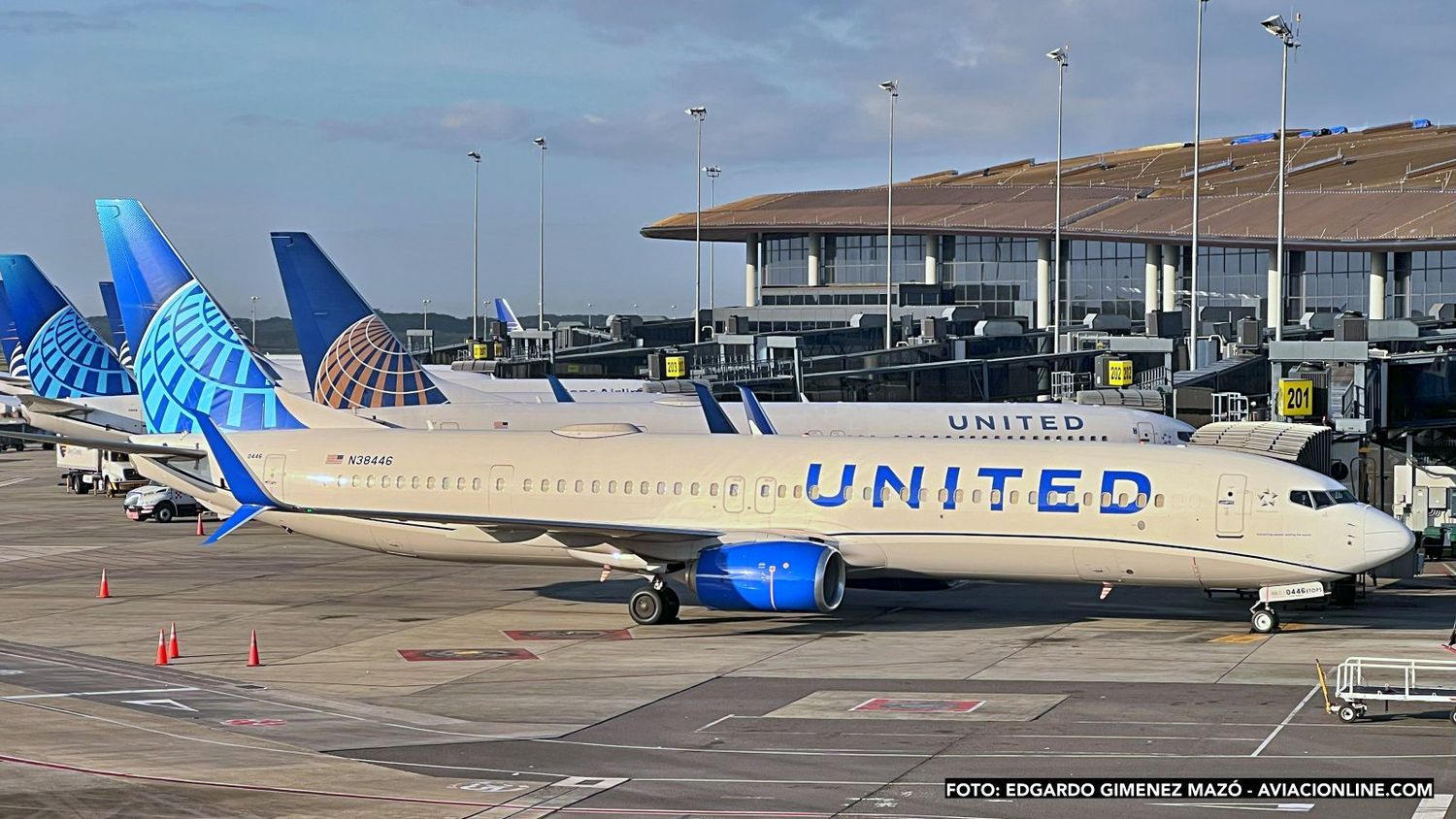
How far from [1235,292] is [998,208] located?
23.2m

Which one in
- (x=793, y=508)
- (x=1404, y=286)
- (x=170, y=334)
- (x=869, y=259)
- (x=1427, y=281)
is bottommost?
(x=793, y=508)

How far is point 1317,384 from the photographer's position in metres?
45.6

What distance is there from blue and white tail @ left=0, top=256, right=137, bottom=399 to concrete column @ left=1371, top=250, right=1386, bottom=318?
7260 cm

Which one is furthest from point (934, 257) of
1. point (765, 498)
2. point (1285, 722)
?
point (1285, 722)

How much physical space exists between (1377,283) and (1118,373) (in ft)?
161

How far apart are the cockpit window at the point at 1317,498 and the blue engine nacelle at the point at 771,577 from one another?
9012mm

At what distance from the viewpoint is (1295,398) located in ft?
147

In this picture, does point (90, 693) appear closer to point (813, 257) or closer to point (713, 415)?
point (713, 415)

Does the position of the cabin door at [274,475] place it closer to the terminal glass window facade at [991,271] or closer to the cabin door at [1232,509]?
the cabin door at [1232,509]

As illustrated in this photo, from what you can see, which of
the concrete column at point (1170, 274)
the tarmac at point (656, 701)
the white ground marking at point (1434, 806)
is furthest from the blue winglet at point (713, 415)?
the concrete column at point (1170, 274)

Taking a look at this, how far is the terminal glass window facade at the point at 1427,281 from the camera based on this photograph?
326ft

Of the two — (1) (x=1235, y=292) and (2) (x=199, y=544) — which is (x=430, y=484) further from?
(1) (x=1235, y=292)

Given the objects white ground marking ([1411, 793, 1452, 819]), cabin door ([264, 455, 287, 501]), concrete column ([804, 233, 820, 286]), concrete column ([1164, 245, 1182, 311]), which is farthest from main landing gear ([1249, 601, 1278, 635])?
concrete column ([804, 233, 820, 286])

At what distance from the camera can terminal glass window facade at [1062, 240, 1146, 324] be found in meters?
119
